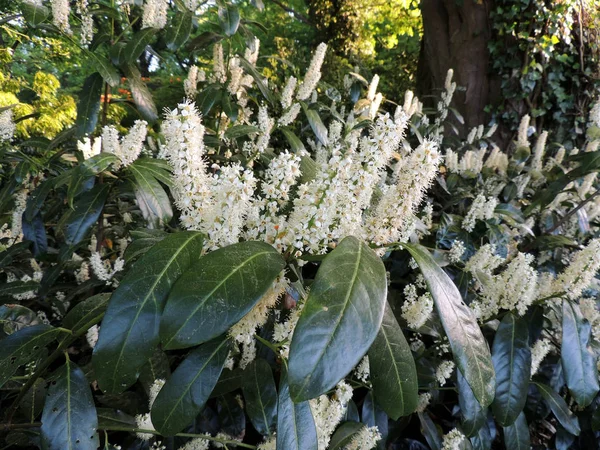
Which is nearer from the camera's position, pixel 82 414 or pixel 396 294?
pixel 82 414

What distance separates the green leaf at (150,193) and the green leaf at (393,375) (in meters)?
0.72

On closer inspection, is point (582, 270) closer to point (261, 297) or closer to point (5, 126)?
point (261, 297)

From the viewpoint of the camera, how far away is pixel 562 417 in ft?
5.62

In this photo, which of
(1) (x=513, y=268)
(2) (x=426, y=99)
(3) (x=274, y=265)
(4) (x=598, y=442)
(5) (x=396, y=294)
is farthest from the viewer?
(2) (x=426, y=99)

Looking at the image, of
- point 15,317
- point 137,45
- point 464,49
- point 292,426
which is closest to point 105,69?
point 137,45

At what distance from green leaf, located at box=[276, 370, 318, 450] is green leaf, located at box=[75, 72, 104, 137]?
118 centimetres

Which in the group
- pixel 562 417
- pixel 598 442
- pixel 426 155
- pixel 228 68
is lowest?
pixel 598 442

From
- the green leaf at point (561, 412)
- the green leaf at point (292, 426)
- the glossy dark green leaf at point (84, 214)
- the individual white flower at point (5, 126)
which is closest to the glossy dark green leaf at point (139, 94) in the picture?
the glossy dark green leaf at point (84, 214)

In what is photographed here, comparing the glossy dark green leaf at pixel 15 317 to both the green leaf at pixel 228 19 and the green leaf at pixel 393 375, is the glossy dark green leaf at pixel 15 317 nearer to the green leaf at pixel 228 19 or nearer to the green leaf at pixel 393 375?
the green leaf at pixel 393 375

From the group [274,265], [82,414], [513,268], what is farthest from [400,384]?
[513,268]

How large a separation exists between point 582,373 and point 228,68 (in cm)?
201

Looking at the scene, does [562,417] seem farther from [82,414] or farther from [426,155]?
[82,414]

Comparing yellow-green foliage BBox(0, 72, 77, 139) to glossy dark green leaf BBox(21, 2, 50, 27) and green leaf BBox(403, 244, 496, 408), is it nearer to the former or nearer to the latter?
glossy dark green leaf BBox(21, 2, 50, 27)

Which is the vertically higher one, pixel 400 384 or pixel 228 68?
pixel 228 68
